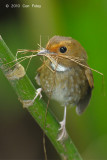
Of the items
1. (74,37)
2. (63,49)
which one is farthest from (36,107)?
(74,37)

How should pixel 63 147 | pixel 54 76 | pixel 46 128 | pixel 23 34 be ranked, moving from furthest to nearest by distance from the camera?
pixel 23 34 → pixel 54 76 → pixel 63 147 → pixel 46 128

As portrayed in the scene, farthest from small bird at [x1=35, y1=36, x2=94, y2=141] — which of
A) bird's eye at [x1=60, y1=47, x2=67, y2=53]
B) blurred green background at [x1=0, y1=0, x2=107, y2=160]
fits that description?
blurred green background at [x1=0, y1=0, x2=107, y2=160]

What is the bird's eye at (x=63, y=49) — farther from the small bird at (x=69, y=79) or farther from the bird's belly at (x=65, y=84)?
the bird's belly at (x=65, y=84)

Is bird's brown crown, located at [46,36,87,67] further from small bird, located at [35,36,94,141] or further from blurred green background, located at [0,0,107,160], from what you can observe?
blurred green background, located at [0,0,107,160]

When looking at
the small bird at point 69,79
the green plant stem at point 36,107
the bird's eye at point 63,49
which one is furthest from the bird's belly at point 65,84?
the green plant stem at point 36,107

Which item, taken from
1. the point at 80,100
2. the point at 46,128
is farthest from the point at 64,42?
the point at 80,100

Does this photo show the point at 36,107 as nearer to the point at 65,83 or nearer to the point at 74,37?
the point at 65,83

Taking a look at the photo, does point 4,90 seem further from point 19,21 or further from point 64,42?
point 64,42

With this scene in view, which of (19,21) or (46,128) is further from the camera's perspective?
(19,21)
